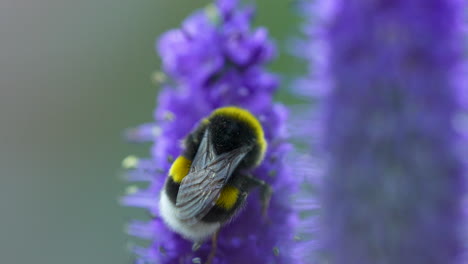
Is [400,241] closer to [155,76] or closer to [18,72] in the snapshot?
[155,76]

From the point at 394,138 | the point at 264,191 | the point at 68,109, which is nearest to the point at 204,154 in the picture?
the point at 264,191

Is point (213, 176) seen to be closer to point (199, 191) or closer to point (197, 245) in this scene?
point (199, 191)

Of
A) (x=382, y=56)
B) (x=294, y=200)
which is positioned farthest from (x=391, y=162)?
(x=294, y=200)

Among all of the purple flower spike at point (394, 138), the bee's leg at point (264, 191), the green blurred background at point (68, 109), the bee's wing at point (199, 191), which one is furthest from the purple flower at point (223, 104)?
the green blurred background at point (68, 109)

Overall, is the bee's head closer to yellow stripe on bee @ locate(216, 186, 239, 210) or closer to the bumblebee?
the bumblebee

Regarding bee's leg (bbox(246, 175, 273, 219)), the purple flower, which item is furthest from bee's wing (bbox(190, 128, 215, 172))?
bee's leg (bbox(246, 175, 273, 219))
